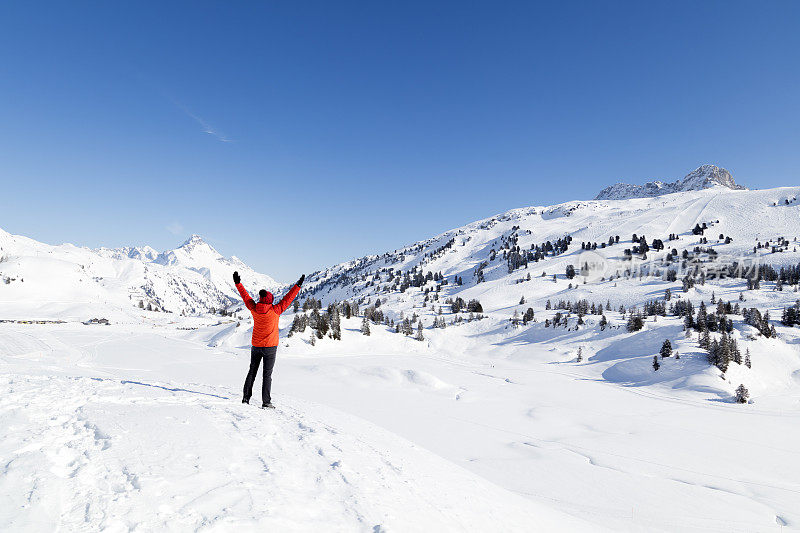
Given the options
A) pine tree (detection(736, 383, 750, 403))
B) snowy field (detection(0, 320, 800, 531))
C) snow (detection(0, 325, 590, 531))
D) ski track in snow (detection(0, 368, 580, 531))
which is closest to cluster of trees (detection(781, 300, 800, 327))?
pine tree (detection(736, 383, 750, 403))

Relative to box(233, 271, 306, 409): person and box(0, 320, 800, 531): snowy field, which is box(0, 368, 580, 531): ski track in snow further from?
box(233, 271, 306, 409): person

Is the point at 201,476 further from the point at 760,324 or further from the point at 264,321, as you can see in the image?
the point at 760,324

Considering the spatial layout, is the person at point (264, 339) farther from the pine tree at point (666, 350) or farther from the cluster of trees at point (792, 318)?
the cluster of trees at point (792, 318)

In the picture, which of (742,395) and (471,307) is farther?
(471,307)


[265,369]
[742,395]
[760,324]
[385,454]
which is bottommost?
[742,395]

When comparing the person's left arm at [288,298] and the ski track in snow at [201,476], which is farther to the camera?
the person's left arm at [288,298]

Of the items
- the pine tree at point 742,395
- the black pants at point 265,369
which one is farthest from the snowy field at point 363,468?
the pine tree at point 742,395

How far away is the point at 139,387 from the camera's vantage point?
359 inches

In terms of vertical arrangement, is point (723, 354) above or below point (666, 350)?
above

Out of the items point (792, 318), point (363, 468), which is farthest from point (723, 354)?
point (363, 468)

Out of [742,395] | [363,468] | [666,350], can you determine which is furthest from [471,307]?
[363,468]

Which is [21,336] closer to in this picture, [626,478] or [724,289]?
[626,478]

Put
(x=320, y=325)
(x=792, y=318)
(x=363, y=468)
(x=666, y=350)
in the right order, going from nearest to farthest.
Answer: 1. (x=363, y=468)
2. (x=666, y=350)
3. (x=792, y=318)
4. (x=320, y=325)

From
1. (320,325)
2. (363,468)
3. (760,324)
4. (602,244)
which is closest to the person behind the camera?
(363,468)
